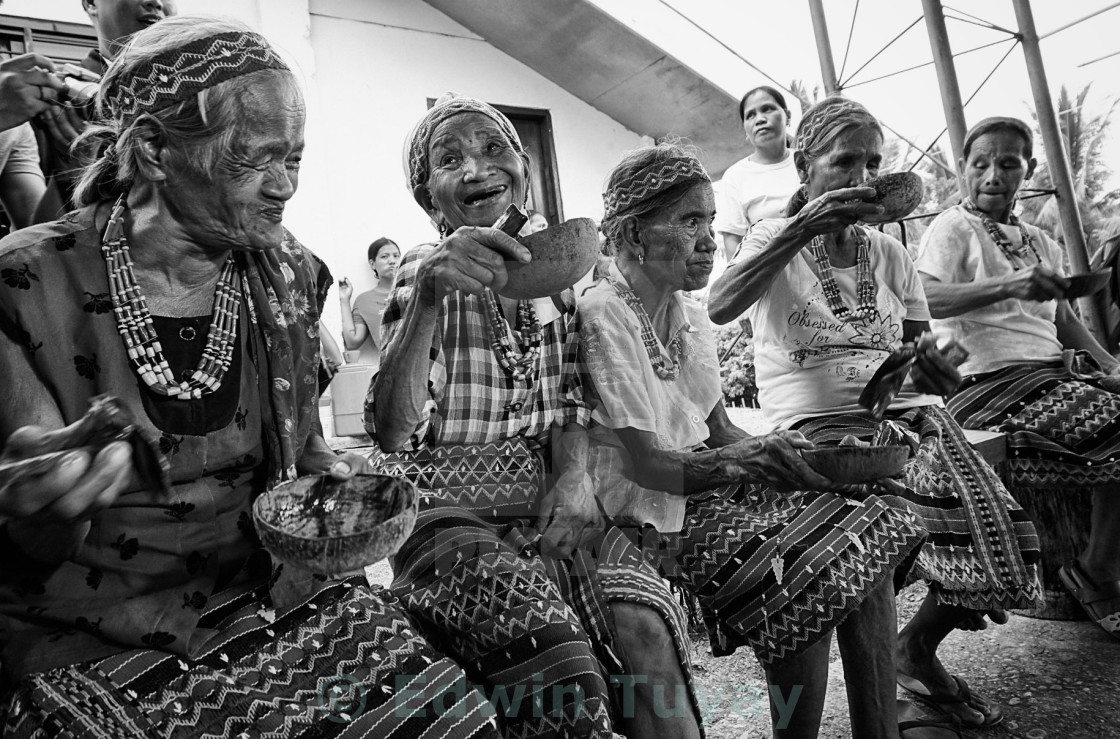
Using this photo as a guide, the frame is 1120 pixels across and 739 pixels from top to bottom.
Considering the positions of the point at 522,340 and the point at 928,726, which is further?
the point at 928,726

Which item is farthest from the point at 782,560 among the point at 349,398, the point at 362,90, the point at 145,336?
the point at 362,90

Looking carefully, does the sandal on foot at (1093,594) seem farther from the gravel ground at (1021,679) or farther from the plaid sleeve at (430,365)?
the plaid sleeve at (430,365)

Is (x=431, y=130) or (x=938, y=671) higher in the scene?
(x=431, y=130)

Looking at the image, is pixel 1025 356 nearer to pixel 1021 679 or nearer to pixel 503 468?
pixel 1021 679

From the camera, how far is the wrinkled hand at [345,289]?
6.86 metres

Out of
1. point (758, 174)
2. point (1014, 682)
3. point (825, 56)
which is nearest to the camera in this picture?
point (1014, 682)

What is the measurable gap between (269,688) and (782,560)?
1.18 meters

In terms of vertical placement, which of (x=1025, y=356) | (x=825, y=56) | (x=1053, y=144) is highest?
(x=825, y=56)

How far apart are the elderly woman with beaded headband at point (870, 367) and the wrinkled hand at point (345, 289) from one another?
4863 mm

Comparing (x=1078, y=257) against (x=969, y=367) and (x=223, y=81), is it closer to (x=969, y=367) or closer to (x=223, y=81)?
(x=969, y=367)

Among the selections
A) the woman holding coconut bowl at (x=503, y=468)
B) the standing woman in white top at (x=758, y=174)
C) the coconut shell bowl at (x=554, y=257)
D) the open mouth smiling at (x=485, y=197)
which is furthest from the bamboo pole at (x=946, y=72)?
the coconut shell bowl at (x=554, y=257)

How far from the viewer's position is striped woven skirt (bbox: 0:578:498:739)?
1.20 m

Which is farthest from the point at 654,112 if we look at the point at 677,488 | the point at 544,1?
the point at 677,488

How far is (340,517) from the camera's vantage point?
144 cm
